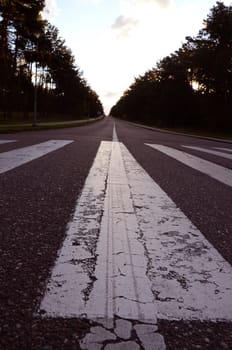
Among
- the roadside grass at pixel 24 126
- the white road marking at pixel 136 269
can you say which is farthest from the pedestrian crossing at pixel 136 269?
the roadside grass at pixel 24 126

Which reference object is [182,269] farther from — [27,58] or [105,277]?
[27,58]

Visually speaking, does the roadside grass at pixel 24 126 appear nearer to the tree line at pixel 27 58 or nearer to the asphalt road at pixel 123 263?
the tree line at pixel 27 58

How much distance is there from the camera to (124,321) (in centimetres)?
142

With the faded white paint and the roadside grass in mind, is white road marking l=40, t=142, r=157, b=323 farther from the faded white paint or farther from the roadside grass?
the roadside grass

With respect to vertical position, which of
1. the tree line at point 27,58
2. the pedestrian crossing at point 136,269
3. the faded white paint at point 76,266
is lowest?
the faded white paint at point 76,266

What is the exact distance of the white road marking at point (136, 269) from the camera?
1.52 metres

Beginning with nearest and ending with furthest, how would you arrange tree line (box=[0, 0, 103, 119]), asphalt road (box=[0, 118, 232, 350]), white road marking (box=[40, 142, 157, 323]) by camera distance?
asphalt road (box=[0, 118, 232, 350]) < white road marking (box=[40, 142, 157, 323]) < tree line (box=[0, 0, 103, 119])

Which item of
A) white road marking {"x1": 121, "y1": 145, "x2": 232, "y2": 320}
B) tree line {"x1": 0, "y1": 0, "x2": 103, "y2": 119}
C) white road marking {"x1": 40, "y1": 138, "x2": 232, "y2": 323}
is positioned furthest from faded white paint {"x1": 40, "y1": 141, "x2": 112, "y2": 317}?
tree line {"x1": 0, "y1": 0, "x2": 103, "y2": 119}

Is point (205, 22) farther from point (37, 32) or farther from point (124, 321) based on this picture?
→ point (124, 321)

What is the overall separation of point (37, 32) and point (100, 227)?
3280cm

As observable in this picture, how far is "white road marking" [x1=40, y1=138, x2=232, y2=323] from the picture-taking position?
152 centimetres

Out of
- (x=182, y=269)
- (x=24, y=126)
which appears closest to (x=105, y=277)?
(x=182, y=269)

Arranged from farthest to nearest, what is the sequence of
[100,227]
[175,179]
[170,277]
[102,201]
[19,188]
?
1. [175,179]
2. [19,188]
3. [102,201]
4. [100,227]
5. [170,277]

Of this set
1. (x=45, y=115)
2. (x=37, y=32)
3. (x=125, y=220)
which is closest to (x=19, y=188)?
(x=125, y=220)
